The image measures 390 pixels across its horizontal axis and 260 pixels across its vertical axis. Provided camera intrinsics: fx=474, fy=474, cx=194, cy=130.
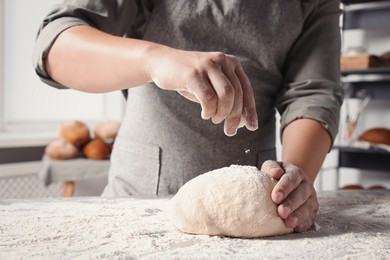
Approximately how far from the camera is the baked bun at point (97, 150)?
7.79ft

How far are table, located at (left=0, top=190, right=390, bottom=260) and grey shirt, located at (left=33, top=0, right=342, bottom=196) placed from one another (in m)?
0.16

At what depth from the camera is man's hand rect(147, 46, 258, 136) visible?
2.16 ft

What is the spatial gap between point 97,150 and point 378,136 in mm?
1477

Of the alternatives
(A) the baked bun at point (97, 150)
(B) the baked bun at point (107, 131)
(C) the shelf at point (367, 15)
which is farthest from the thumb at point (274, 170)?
(C) the shelf at point (367, 15)

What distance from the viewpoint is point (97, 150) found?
238 cm

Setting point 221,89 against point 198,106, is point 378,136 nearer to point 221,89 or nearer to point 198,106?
point 198,106

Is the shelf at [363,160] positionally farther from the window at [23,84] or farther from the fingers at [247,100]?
the fingers at [247,100]

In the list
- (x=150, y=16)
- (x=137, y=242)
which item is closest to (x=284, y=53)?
(x=150, y=16)

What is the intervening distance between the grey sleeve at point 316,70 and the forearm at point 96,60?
0.44 m

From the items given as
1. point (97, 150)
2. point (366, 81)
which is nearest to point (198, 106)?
point (97, 150)

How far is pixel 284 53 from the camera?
1164 mm

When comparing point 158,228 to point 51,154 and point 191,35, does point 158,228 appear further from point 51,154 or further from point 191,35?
point 51,154

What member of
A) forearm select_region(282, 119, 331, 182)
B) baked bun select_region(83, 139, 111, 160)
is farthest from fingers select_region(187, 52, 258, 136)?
baked bun select_region(83, 139, 111, 160)

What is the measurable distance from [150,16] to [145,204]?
0.43 meters
